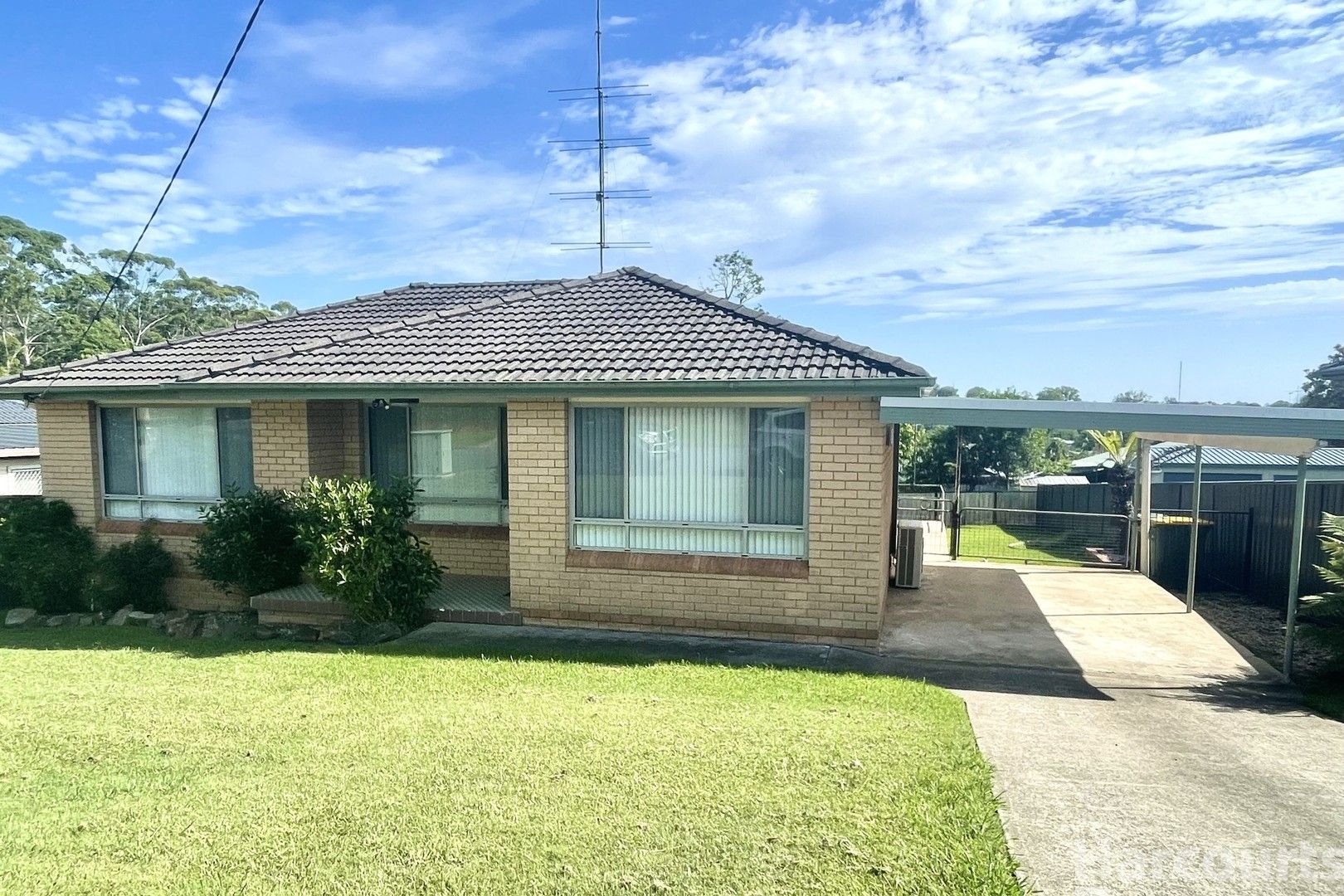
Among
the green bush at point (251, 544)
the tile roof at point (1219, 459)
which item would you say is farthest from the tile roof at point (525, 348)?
the tile roof at point (1219, 459)

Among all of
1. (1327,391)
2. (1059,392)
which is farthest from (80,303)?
(1059,392)

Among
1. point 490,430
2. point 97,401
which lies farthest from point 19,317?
point 490,430

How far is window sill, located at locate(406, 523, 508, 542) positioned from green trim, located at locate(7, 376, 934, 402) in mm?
2456

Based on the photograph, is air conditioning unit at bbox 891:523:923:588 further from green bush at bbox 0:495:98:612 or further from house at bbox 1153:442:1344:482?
house at bbox 1153:442:1344:482

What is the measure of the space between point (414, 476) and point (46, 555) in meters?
4.70

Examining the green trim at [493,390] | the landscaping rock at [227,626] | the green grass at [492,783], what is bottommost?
the landscaping rock at [227,626]

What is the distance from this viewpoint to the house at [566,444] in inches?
321

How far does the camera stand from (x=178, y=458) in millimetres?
10859

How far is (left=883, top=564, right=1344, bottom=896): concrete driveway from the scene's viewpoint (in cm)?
416

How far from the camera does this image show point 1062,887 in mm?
3926

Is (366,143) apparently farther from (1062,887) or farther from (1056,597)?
(1062,887)

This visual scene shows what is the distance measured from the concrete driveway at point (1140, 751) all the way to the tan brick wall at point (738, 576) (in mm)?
895

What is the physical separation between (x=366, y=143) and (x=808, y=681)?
18.3 metres

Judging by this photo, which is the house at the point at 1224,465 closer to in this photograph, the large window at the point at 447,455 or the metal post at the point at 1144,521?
the metal post at the point at 1144,521
